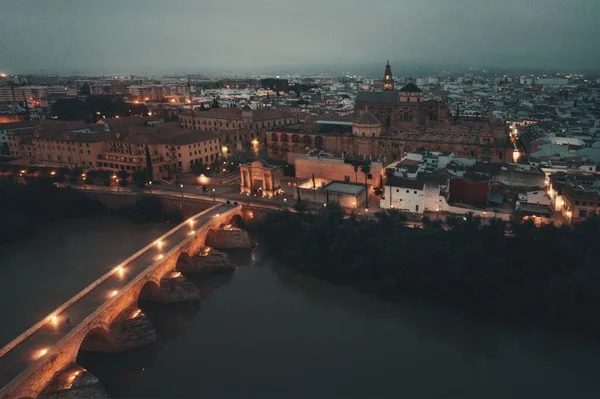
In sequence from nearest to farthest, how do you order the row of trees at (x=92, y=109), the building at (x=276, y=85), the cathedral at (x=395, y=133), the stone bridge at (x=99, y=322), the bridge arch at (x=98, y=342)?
the stone bridge at (x=99, y=322) < the bridge arch at (x=98, y=342) < the cathedral at (x=395, y=133) < the row of trees at (x=92, y=109) < the building at (x=276, y=85)

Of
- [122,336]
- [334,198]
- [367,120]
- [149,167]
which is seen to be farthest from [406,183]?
[149,167]

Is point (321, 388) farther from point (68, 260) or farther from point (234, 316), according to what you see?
point (68, 260)

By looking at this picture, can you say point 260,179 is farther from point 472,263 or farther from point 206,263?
point 472,263

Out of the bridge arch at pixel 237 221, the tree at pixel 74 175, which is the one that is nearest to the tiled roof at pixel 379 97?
the bridge arch at pixel 237 221

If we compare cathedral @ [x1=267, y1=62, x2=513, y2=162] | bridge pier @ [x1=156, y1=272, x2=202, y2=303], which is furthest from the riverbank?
cathedral @ [x1=267, y1=62, x2=513, y2=162]

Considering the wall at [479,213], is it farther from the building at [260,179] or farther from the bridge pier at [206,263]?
the bridge pier at [206,263]

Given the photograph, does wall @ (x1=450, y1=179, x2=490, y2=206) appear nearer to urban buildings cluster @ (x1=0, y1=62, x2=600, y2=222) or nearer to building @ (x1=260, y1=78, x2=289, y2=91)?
urban buildings cluster @ (x1=0, y1=62, x2=600, y2=222)

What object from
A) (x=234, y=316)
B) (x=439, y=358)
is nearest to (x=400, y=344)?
(x=439, y=358)
